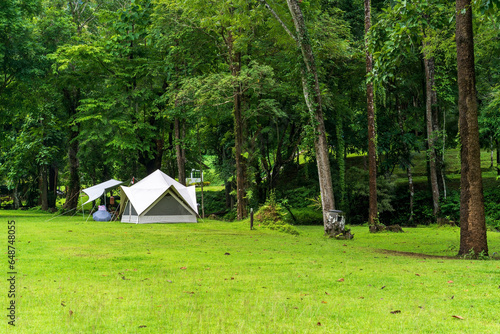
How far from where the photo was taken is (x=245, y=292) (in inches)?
283

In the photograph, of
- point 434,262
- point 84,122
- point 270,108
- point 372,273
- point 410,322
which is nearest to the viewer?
point 410,322

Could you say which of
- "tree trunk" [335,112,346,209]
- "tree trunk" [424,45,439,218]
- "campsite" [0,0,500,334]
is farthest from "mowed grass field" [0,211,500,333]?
"tree trunk" [335,112,346,209]

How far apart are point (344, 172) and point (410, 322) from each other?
85.7 ft

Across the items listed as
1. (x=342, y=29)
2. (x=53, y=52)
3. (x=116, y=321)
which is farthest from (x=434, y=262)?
(x=53, y=52)

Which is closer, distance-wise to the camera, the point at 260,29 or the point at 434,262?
the point at 434,262

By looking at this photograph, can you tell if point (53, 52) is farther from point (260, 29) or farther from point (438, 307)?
point (438, 307)

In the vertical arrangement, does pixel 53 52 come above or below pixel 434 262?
above

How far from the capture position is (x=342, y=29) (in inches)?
1003

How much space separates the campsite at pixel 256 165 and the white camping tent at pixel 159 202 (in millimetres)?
108

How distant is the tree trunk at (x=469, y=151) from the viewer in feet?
37.7

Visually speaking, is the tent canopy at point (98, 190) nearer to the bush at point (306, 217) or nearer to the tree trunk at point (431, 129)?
the bush at point (306, 217)

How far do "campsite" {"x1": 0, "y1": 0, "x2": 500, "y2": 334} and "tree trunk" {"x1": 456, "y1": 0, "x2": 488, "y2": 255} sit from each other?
0.15 ft

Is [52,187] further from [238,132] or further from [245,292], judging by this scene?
[245,292]

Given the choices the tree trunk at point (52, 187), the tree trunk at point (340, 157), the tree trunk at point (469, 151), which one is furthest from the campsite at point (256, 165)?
the tree trunk at point (52, 187)
